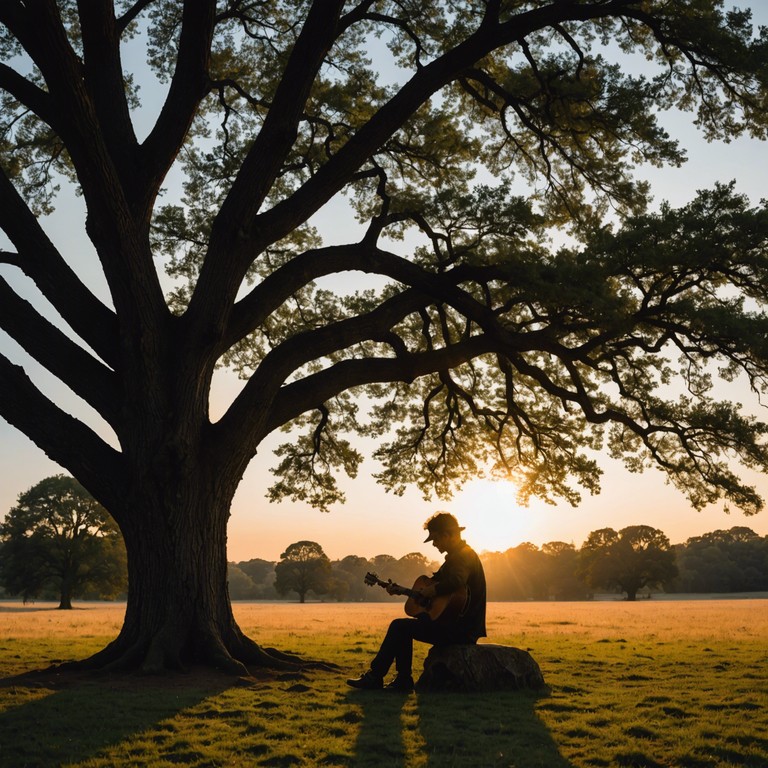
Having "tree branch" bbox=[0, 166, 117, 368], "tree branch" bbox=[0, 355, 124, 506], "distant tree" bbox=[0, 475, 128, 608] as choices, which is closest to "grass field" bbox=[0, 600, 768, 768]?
"tree branch" bbox=[0, 355, 124, 506]

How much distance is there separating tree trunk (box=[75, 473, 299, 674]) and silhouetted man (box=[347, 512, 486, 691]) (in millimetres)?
2348

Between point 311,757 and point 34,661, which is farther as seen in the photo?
point 34,661

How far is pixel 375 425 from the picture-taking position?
19.0 m

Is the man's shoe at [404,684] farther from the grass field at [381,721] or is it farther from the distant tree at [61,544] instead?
the distant tree at [61,544]

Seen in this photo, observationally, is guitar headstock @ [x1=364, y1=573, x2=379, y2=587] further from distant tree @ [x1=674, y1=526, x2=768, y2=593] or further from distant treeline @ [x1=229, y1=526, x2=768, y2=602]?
distant tree @ [x1=674, y1=526, x2=768, y2=593]

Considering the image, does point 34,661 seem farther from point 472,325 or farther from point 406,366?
point 472,325

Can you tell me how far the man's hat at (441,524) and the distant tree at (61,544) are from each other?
4208 centimetres

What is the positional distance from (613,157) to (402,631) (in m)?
9.93

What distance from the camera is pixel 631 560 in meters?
69.8

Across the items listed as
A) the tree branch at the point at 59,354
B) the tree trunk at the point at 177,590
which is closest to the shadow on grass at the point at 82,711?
the tree trunk at the point at 177,590

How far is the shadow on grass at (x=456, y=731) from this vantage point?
17.7 feet

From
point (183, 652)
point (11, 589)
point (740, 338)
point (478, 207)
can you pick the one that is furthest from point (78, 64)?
point (11, 589)

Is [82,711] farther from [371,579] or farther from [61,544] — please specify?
[61,544]

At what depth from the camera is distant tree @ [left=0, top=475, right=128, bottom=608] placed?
4612 centimetres
